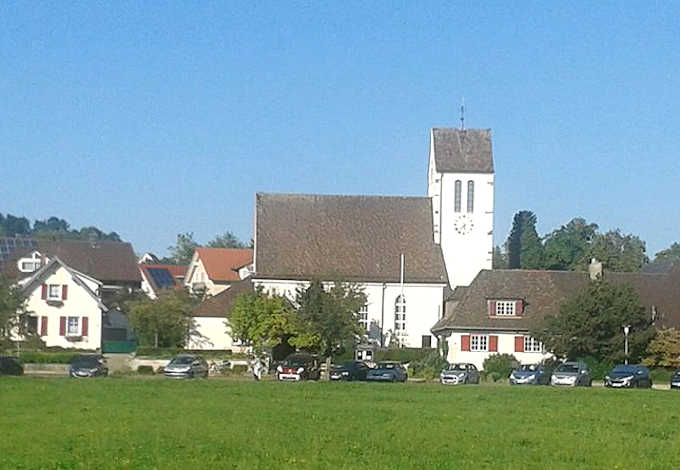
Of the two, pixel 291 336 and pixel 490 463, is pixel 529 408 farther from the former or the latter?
pixel 291 336

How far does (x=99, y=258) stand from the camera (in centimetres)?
11300

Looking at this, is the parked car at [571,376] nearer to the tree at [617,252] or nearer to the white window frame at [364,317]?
the white window frame at [364,317]

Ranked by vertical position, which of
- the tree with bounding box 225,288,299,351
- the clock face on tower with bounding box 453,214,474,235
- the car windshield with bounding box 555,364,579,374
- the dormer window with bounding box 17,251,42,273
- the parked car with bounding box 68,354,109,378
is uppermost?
the clock face on tower with bounding box 453,214,474,235

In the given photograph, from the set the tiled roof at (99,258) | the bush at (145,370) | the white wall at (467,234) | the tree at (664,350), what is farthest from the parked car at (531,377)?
the tiled roof at (99,258)

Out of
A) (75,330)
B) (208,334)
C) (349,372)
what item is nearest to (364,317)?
(208,334)

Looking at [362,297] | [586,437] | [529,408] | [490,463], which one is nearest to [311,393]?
[529,408]

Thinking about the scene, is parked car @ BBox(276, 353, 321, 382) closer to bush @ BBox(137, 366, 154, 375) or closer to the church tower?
bush @ BBox(137, 366, 154, 375)

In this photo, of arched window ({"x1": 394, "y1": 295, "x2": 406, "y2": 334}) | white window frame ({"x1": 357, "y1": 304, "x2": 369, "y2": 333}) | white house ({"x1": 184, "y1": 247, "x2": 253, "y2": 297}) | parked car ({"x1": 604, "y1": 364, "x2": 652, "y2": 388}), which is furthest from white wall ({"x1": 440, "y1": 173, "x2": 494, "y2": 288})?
parked car ({"x1": 604, "y1": 364, "x2": 652, "y2": 388})

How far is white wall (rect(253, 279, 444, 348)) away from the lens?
92.6 m

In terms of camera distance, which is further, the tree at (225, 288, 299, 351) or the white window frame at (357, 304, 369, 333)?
the white window frame at (357, 304, 369, 333)

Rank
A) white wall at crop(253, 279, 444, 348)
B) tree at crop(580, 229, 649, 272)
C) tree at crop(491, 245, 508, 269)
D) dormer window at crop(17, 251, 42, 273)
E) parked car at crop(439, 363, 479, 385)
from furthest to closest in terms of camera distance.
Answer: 1. tree at crop(491, 245, 508, 269)
2. tree at crop(580, 229, 649, 272)
3. dormer window at crop(17, 251, 42, 273)
4. white wall at crop(253, 279, 444, 348)
5. parked car at crop(439, 363, 479, 385)

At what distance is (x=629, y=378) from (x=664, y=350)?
14.1 metres

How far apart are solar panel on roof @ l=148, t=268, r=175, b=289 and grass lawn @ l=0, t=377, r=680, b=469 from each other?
9035cm

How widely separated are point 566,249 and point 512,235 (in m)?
6.26
